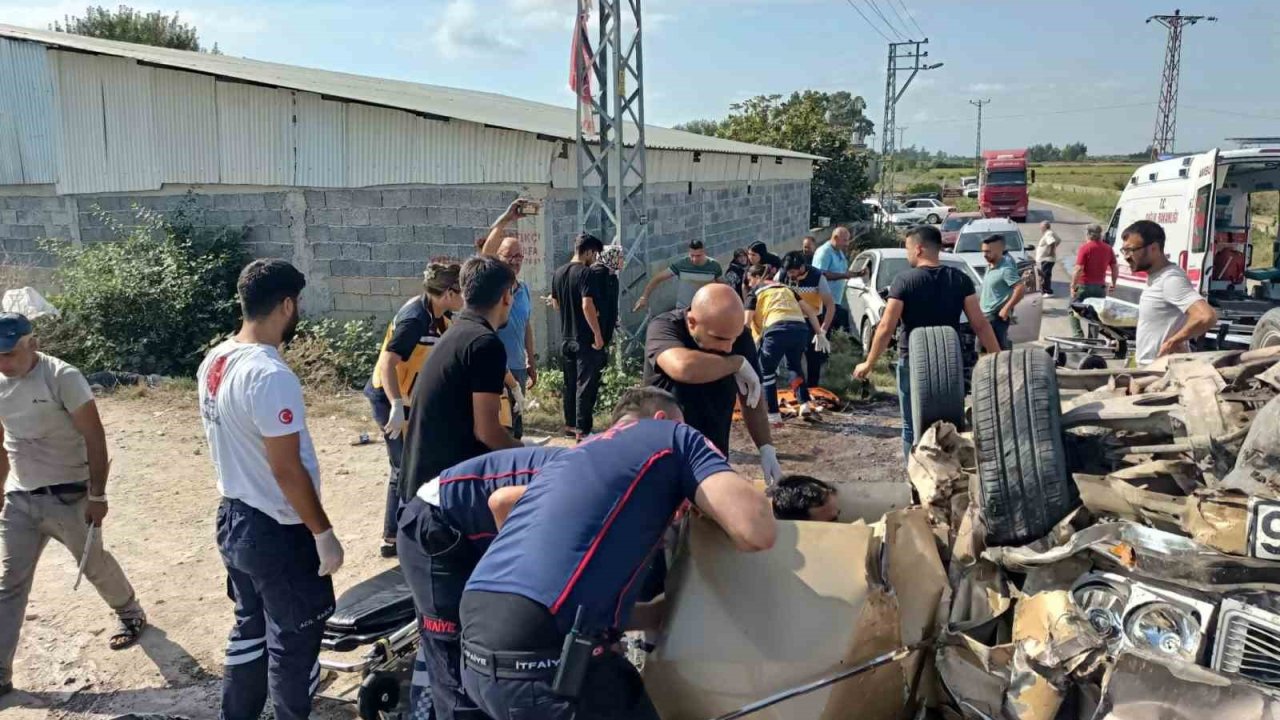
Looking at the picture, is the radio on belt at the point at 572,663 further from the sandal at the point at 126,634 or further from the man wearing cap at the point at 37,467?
the sandal at the point at 126,634

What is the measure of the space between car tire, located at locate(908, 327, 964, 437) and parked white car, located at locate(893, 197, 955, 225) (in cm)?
3144

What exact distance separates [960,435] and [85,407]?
398 centimetres

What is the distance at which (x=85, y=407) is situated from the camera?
392 centimetres

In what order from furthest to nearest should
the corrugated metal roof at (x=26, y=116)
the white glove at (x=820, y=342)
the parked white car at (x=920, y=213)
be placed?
the parked white car at (x=920, y=213) → the corrugated metal roof at (x=26, y=116) → the white glove at (x=820, y=342)

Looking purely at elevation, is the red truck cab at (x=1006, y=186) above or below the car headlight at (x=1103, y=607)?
above

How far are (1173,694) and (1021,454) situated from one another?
2.97ft

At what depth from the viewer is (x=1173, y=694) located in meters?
2.36

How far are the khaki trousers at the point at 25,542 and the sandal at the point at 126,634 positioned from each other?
348 millimetres

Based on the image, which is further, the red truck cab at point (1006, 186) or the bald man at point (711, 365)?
the red truck cab at point (1006, 186)

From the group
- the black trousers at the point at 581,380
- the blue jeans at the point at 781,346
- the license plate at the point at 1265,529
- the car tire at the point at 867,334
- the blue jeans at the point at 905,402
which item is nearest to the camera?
the license plate at the point at 1265,529

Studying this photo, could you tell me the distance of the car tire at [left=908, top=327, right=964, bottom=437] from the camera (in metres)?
4.27

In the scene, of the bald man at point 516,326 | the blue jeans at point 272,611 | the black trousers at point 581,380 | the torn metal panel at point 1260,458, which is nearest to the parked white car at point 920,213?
the black trousers at point 581,380

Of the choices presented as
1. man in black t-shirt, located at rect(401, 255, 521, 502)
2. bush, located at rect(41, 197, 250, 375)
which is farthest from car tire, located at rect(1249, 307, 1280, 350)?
bush, located at rect(41, 197, 250, 375)

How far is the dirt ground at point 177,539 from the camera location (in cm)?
A: 389
